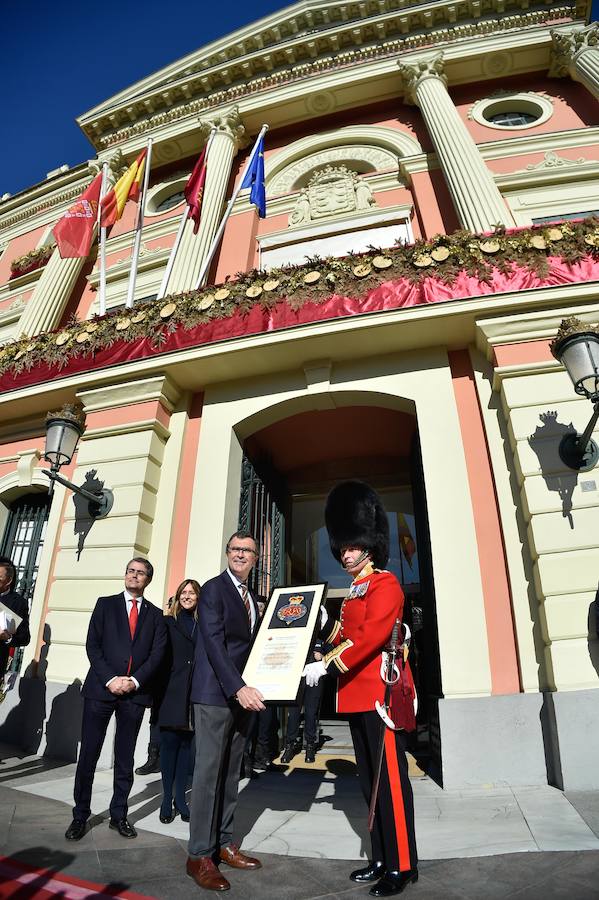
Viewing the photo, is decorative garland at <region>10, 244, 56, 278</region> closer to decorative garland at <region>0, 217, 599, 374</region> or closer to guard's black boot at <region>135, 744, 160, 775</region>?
decorative garland at <region>0, 217, 599, 374</region>

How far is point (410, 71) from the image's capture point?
13.8 meters

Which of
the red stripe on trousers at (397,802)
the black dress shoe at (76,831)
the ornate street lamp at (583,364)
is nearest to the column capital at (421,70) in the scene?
the ornate street lamp at (583,364)

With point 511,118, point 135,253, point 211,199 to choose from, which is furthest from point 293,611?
point 511,118

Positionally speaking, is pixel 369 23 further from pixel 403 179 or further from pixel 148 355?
pixel 148 355

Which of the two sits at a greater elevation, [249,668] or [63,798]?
[249,668]

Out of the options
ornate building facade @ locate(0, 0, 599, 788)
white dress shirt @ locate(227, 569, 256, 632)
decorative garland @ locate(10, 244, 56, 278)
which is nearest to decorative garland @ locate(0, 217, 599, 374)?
ornate building facade @ locate(0, 0, 599, 788)

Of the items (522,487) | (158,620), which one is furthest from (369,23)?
(158,620)

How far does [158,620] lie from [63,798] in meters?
2.01

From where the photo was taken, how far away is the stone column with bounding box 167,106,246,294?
11.0m

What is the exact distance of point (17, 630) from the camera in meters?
5.43

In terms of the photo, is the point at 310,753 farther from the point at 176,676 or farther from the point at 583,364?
the point at 583,364

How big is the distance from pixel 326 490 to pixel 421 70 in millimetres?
12278

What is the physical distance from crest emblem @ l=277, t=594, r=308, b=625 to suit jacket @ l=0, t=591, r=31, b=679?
3.64 m

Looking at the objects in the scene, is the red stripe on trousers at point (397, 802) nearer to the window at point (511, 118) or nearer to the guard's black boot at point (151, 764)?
the guard's black boot at point (151, 764)
